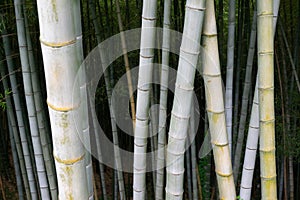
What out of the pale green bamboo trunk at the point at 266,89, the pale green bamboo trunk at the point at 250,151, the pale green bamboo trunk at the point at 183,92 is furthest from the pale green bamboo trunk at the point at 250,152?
the pale green bamboo trunk at the point at 183,92

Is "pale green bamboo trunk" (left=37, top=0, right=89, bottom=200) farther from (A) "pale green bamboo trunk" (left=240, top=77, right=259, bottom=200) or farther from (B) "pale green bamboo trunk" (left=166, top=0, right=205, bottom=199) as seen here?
(A) "pale green bamboo trunk" (left=240, top=77, right=259, bottom=200)

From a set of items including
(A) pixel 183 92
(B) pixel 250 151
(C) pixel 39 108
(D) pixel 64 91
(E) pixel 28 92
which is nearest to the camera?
(D) pixel 64 91

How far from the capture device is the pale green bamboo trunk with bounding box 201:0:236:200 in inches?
38.3

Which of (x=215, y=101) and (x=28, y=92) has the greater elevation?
(x=215, y=101)

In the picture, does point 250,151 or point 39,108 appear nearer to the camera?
point 250,151

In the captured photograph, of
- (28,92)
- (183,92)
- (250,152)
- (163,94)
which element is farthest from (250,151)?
(28,92)

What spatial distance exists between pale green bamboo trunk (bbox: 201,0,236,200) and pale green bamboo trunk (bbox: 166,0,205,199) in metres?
0.05

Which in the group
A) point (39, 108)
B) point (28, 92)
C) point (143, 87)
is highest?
point (143, 87)

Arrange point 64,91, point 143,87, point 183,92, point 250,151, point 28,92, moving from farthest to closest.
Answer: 1. point 28,92
2. point 250,151
3. point 143,87
4. point 183,92
5. point 64,91

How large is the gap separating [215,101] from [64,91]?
437 millimetres

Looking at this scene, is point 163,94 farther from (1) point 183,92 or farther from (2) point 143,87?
(1) point 183,92

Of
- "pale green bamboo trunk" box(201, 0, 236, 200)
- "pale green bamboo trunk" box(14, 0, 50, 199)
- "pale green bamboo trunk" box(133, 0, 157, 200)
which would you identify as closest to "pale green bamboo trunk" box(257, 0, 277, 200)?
"pale green bamboo trunk" box(201, 0, 236, 200)

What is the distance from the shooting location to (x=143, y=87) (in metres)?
1.24

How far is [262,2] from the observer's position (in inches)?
38.4
